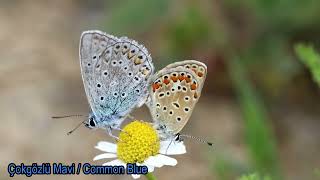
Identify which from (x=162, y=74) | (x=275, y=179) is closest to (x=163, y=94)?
(x=162, y=74)

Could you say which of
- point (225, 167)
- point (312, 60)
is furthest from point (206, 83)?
point (312, 60)

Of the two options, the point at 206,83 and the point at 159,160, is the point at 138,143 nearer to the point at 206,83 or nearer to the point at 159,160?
the point at 159,160

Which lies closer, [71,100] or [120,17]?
[120,17]

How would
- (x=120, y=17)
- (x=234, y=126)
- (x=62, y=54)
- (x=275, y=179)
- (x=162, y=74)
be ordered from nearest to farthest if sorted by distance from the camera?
1. (x=162, y=74)
2. (x=275, y=179)
3. (x=120, y=17)
4. (x=234, y=126)
5. (x=62, y=54)

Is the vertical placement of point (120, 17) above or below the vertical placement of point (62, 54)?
above

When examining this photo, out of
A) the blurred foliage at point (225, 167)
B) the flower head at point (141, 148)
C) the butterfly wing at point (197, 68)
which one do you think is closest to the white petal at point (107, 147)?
the flower head at point (141, 148)

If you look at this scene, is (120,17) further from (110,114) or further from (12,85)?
(110,114)
